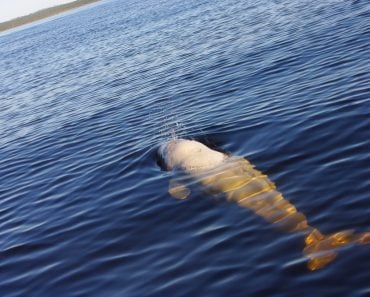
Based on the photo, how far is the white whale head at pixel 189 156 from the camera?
40.7 feet

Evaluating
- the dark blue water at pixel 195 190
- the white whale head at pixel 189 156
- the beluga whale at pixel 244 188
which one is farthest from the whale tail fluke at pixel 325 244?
the white whale head at pixel 189 156

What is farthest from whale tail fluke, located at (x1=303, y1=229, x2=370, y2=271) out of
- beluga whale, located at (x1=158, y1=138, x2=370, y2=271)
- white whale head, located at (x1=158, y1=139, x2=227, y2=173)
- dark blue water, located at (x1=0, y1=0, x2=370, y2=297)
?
white whale head, located at (x1=158, y1=139, x2=227, y2=173)

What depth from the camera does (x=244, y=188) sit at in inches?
416

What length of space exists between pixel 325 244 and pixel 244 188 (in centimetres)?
294

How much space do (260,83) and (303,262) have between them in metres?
11.2

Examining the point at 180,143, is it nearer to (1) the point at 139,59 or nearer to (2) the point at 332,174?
(2) the point at 332,174

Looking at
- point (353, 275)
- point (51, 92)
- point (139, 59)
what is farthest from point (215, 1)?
point (353, 275)

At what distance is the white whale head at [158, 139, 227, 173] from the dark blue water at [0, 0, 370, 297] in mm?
453

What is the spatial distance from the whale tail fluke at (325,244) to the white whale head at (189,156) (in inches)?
177

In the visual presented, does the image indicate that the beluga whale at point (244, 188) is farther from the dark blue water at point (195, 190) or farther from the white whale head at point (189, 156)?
the dark blue water at point (195, 190)

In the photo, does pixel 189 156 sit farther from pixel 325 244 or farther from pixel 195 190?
pixel 325 244

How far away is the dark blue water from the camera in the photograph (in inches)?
332

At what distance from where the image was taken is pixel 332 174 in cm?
1024

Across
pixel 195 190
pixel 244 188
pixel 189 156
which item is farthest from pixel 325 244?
pixel 189 156
